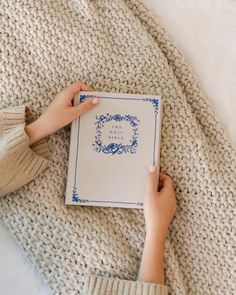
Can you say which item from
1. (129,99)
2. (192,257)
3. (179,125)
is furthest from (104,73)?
(192,257)

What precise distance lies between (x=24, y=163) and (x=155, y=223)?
0.28 meters

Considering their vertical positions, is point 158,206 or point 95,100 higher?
point 95,100

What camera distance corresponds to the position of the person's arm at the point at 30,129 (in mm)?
1053

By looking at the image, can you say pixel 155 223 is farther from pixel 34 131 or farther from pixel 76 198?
pixel 34 131

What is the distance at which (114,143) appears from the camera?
1.09 meters

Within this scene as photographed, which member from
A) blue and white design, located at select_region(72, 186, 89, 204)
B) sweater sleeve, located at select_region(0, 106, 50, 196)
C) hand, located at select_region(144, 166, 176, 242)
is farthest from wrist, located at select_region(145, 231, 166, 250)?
sweater sleeve, located at select_region(0, 106, 50, 196)

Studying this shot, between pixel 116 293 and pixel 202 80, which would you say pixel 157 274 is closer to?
pixel 116 293

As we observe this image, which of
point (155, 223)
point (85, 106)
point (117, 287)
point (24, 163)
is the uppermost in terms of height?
point (85, 106)

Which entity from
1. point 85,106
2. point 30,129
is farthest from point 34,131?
point 85,106

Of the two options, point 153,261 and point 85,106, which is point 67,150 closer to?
point 85,106

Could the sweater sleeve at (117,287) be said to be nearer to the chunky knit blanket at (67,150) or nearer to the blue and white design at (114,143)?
the chunky knit blanket at (67,150)

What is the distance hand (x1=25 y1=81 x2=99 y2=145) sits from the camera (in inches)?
41.8

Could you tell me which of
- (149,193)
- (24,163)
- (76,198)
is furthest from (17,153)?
(149,193)

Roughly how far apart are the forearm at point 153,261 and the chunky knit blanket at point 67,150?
0.03 metres
